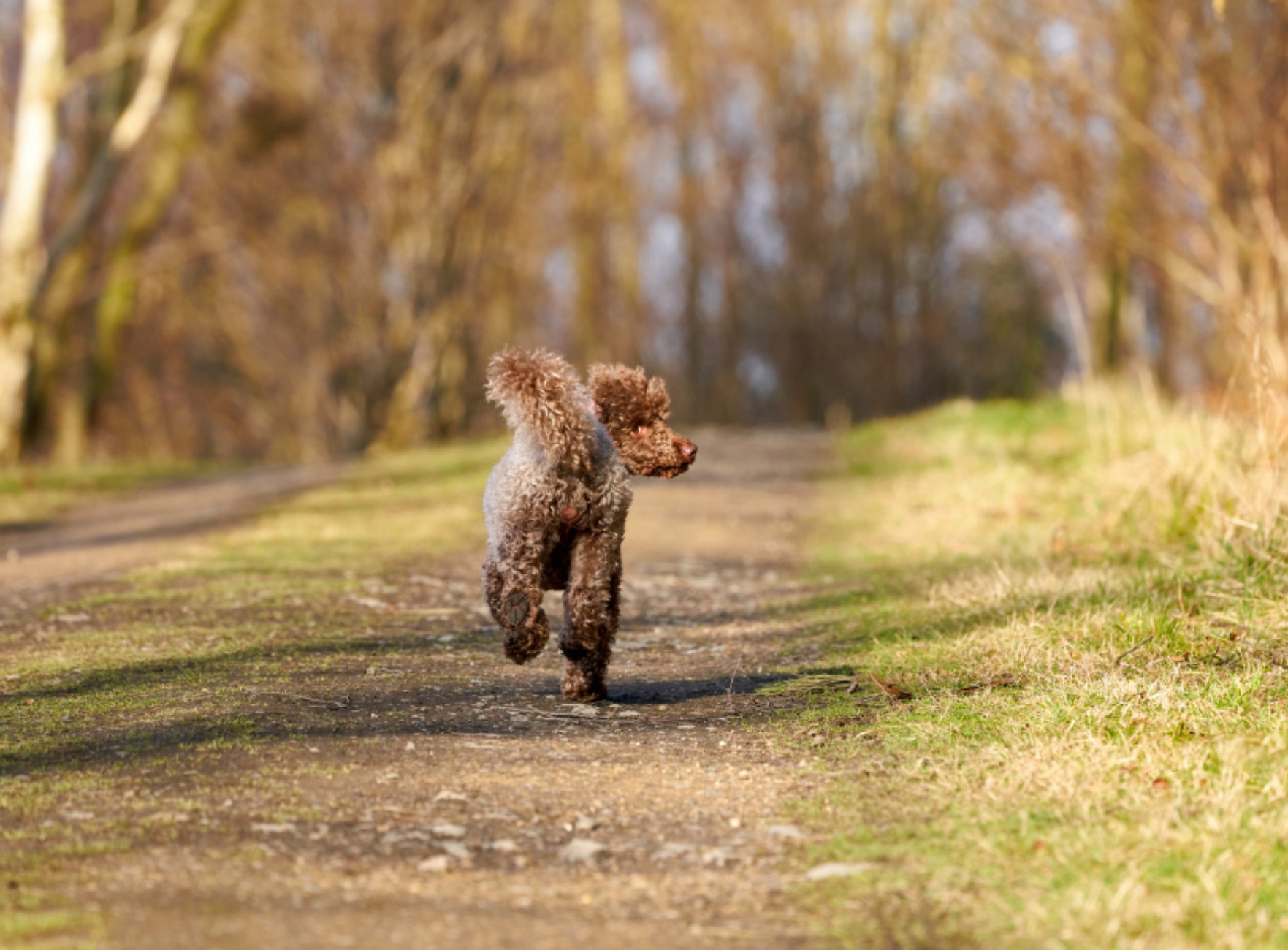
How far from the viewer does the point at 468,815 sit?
4293 mm

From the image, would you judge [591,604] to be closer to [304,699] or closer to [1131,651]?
[304,699]

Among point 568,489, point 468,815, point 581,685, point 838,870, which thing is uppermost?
point 568,489

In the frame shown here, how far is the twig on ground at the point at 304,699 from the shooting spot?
5.50 meters

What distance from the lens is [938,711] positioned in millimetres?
5375

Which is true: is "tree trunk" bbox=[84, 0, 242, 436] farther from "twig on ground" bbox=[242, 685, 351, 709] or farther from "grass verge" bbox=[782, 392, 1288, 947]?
"twig on ground" bbox=[242, 685, 351, 709]

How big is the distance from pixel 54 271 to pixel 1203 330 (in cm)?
2304

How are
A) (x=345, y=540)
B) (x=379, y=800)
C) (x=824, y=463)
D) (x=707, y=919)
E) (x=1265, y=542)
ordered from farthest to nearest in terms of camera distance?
(x=824, y=463) → (x=345, y=540) → (x=1265, y=542) → (x=379, y=800) → (x=707, y=919)

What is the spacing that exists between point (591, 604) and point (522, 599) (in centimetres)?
26

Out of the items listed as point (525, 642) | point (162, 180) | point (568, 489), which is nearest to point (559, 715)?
point (525, 642)

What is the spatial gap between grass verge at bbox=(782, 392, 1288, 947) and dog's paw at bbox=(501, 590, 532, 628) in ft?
3.19

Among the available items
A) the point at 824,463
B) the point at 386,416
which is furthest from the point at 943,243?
the point at 824,463

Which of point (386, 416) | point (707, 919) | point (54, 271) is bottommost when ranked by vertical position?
point (707, 919)

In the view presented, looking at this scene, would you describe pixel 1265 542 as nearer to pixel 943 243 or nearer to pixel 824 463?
Result: pixel 824 463

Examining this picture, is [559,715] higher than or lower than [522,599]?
lower
